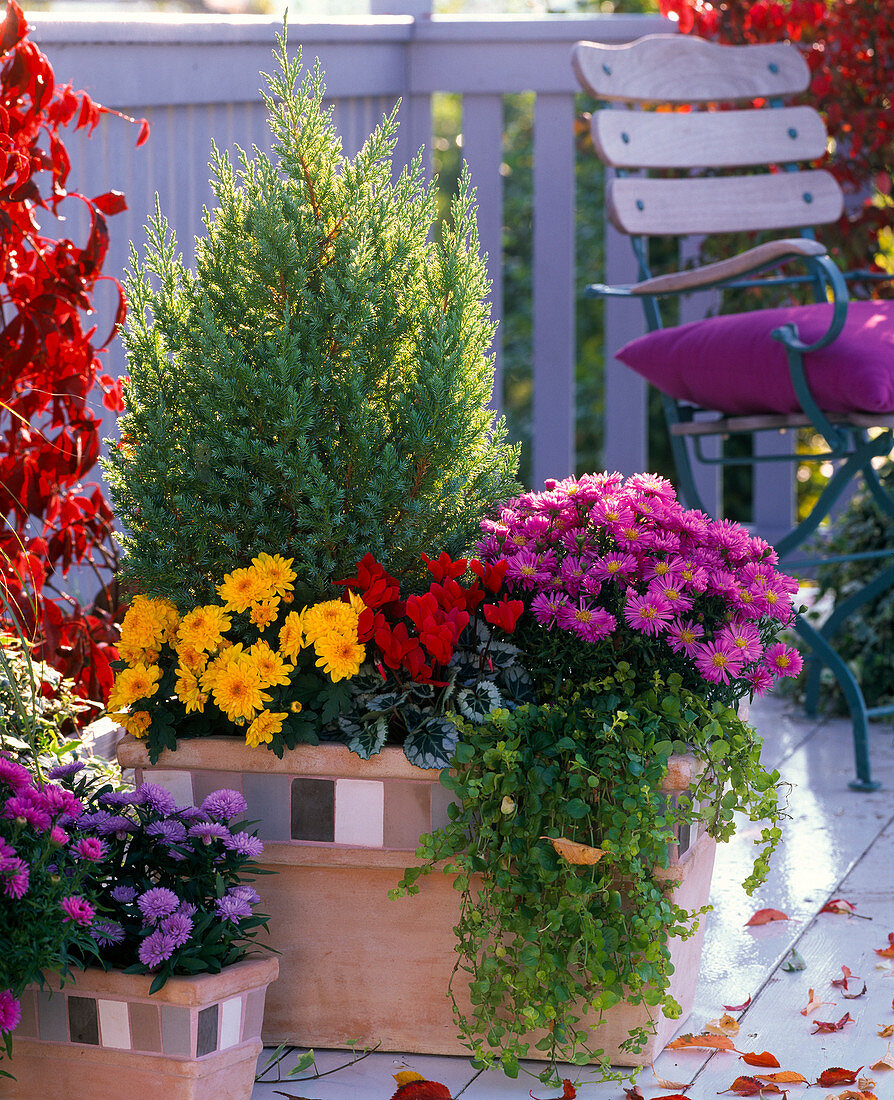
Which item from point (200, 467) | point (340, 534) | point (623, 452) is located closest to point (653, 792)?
point (340, 534)

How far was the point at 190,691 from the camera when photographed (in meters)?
1.46

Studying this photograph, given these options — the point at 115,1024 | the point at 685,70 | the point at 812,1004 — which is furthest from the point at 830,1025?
the point at 685,70

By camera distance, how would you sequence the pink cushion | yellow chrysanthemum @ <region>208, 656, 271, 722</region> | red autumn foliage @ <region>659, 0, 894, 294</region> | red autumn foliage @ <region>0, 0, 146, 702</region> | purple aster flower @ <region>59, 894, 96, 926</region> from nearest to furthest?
purple aster flower @ <region>59, 894, 96, 926</region> < yellow chrysanthemum @ <region>208, 656, 271, 722</region> < red autumn foliage @ <region>0, 0, 146, 702</region> < the pink cushion < red autumn foliage @ <region>659, 0, 894, 294</region>

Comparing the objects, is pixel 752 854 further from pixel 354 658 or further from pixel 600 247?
pixel 600 247

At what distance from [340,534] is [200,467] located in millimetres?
177

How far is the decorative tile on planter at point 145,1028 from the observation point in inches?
49.6

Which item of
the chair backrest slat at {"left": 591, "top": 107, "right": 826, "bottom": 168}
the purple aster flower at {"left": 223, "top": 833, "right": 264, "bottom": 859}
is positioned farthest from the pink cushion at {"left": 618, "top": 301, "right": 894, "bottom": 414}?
the purple aster flower at {"left": 223, "top": 833, "right": 264, "bottom": 859}

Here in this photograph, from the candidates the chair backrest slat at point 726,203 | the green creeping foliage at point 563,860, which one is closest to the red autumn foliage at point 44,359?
the green creeping foliage at point 563,860

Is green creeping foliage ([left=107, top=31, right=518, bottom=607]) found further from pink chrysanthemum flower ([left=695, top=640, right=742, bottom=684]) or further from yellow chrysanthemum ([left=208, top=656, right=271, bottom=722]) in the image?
pink chrysanthemum flower ([left=695, top=640, right=742, bottom=684])

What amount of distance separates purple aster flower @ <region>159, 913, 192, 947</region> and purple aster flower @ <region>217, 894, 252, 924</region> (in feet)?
0.15

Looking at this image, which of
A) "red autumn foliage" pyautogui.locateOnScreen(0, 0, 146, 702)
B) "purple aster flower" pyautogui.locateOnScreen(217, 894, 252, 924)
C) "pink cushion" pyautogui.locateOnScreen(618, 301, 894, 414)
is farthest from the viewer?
"pink cushion" pyautogui.locateOnScreen(618, 301, 894, 414)

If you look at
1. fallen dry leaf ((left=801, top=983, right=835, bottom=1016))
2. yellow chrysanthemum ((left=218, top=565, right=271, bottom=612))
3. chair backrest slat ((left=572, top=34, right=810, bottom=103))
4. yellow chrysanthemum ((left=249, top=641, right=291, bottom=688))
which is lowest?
fallen dry leaf ((left=801, top=983, right=835, bottom=1016))

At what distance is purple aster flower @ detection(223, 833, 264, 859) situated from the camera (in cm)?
135

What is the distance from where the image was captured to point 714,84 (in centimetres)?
277
